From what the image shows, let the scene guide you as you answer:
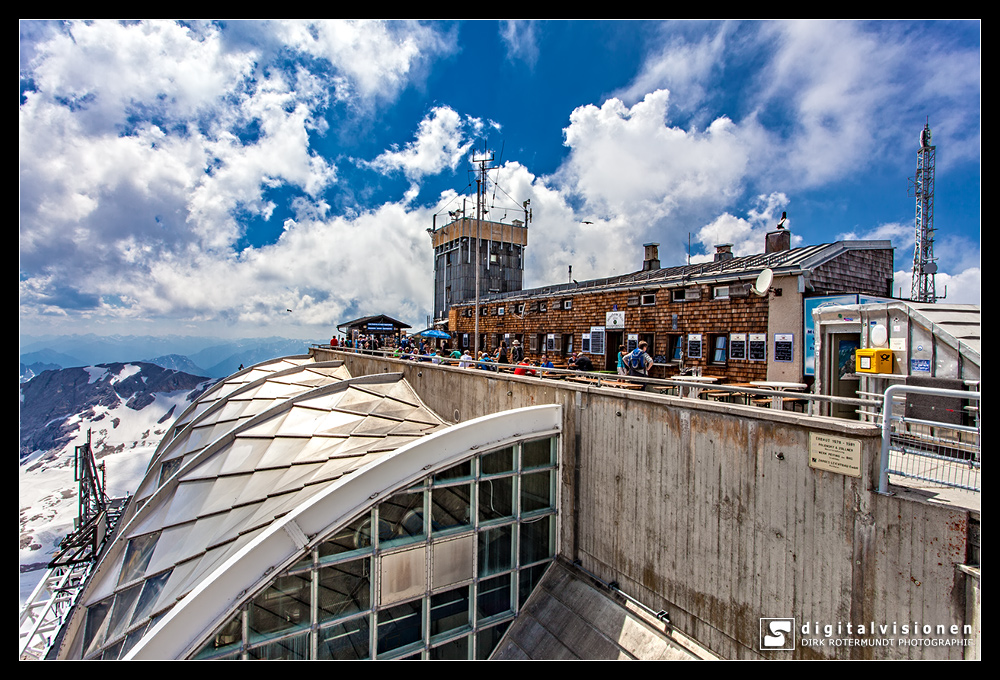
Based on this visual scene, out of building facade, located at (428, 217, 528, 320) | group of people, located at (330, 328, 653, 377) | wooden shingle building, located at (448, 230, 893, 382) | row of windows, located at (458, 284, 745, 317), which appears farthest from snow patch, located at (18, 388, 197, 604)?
building facade, located at (428, 217, 528, 320)

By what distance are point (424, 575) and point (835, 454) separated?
6.69 m

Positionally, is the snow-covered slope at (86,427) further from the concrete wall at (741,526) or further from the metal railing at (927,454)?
the metal railing at (927,454)

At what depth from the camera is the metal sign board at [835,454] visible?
5.21 meters

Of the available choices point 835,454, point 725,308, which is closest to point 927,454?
point 835,454

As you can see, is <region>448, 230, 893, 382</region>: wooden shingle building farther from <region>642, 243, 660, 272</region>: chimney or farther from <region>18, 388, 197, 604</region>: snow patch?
<region>18, 388, 197, 604</region>: snow patch

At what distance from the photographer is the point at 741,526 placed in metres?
6.44

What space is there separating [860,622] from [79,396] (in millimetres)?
80545


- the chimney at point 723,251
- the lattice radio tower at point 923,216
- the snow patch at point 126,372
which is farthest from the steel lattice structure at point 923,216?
the snow patch at point 126,372

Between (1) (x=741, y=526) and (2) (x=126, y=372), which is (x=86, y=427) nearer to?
(2) (x=126, y=372)

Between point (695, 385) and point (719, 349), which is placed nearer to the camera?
point (695, 385)

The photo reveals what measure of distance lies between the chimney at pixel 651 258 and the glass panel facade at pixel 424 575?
19.2 m

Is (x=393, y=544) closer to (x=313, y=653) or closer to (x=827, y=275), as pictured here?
(x=313, y=653)

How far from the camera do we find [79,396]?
189 feet

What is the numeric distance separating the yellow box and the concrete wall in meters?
4.03
